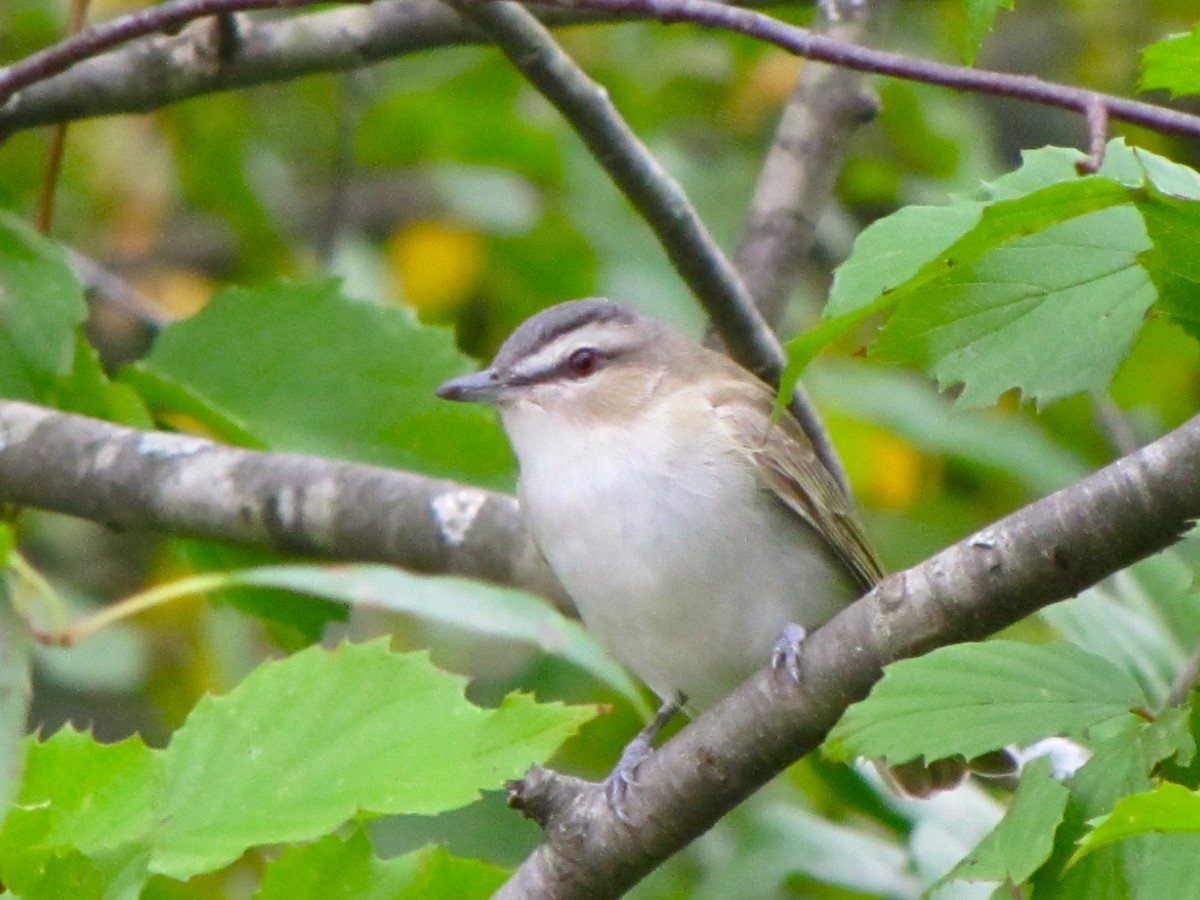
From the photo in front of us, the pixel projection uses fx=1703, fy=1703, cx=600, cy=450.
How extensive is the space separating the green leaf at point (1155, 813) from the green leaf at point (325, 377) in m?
2.31

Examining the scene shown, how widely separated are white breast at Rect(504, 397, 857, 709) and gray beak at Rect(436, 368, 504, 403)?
17cm

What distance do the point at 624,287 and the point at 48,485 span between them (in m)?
2.18

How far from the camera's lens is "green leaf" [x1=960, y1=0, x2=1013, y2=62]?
189 cm

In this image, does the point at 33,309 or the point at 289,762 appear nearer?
the point at 289,762

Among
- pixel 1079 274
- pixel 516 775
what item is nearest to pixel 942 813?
pixel 516 775

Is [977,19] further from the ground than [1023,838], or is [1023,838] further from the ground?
[977,19]

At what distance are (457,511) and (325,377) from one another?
0.43m

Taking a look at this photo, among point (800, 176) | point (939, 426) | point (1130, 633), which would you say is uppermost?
point (800, 176)

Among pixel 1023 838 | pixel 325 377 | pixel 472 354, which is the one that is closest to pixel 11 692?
pixel 325 377

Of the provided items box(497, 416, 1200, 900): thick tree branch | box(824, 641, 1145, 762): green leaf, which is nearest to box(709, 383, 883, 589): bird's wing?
box(497, 416, 1200, 900): thick tree branch

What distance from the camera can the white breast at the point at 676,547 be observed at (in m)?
3.35

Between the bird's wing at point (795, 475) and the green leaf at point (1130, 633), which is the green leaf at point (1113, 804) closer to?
the green leaf at point (1130, 633)

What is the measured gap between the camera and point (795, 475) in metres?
3.50

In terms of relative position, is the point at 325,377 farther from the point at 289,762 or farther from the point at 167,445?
the point at 289,762
